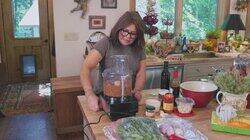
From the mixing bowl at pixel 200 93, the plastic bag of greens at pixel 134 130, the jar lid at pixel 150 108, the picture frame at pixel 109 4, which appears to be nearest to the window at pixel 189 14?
the picture frame at pixel 109 4

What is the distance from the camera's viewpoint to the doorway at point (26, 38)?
4992mm

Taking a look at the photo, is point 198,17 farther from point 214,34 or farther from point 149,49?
point 149,49

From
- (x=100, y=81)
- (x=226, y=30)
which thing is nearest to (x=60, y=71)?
(x=100, y=81)

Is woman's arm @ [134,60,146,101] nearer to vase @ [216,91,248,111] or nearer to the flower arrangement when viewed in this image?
vase @ [216,91,248,111]

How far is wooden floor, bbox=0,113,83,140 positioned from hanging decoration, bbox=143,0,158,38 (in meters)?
1.62

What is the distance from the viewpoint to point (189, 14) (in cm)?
429

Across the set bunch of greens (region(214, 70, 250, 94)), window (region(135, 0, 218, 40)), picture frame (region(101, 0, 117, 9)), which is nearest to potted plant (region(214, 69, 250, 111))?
bunch of greens (region(214, 70, 250, 94))

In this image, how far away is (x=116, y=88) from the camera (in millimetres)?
1541

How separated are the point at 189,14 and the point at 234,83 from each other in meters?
3.03

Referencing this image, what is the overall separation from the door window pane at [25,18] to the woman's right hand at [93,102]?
3.87 m

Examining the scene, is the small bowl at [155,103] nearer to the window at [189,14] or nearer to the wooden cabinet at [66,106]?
the wooden cabinet at [66,106]

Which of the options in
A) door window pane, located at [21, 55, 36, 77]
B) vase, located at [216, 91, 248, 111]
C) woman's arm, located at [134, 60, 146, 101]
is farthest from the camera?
door window pane, located at [21, 55, 36, 77]

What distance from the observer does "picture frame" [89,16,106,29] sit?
3574 millimetres

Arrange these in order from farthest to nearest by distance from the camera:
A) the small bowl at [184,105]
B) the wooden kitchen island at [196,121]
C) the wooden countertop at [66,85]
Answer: the wooden countertop at [66,85] < the small bowl at [184,105] < the wooden kitchen island at [196,121]
